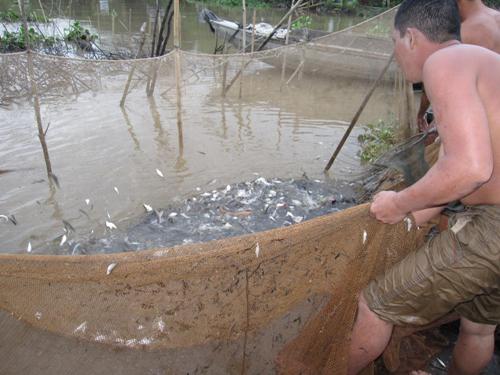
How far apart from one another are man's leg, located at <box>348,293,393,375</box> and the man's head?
132 cm

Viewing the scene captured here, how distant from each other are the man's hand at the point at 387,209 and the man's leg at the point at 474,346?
920 mm

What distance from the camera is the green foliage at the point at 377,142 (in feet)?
22.4

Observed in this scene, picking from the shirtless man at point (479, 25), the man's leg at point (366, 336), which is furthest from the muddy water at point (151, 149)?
the man's leg at point (366, 336)

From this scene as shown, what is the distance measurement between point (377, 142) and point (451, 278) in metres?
5.54

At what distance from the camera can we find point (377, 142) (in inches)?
285

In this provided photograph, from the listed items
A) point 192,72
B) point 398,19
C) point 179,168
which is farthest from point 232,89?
point 398,19

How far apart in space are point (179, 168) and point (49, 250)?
2.73 meters

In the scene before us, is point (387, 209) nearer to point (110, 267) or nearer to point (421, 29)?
point (421, 29)

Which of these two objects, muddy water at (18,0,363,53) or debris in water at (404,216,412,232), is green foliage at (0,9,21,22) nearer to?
muddy water at (18,0,363,53)

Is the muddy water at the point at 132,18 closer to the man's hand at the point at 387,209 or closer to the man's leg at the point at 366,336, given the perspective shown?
the man's hand at the point at 387,209

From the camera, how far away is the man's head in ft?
6.41

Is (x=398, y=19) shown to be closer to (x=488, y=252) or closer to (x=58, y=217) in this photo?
(x=488, y=252)

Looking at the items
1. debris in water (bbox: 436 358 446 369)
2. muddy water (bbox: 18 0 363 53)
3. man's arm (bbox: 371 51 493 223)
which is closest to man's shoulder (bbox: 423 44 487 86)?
man's arm (bbox: 371 51 493 223)

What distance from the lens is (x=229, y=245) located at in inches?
71.6
